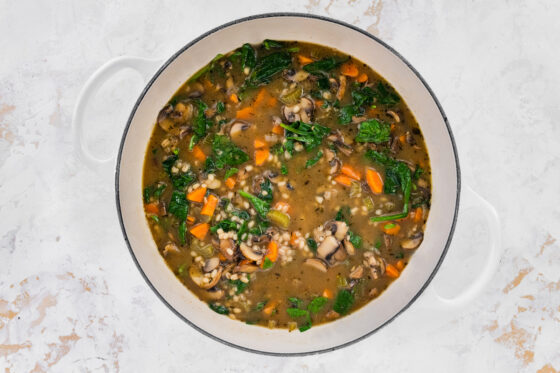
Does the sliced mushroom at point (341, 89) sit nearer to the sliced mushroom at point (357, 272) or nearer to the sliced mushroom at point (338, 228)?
the sliced mushroom at point (338, 228)

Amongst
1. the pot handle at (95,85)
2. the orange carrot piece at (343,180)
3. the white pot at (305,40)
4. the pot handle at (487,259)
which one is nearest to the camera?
the pot handle at (95,85)

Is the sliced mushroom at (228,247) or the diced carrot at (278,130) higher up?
the diced carrot at (278,130)

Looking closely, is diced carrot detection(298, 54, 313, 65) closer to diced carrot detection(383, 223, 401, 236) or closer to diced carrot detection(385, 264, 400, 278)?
diced carrot detection(383, 223, 401, 236)

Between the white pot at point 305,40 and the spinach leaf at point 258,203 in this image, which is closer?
the white pot at point 305,40

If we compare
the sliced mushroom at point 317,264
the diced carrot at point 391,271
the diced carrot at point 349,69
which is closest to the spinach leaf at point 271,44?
the diced carrot at point 349,69

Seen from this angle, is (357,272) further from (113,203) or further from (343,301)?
(113,203)

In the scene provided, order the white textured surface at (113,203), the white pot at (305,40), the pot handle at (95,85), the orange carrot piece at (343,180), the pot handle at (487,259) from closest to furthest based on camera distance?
the pot handle at (95,85)
the white pot at (305,40)
the pot handle at (487,259)
the orange carrot piece at (343,180)
the white textured surface at (113,203)

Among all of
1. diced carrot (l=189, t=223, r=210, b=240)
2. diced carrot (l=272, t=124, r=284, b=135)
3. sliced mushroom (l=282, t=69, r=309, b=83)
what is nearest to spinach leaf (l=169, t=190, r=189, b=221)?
diced carrot (l=189, t=223, r=210, b=240)

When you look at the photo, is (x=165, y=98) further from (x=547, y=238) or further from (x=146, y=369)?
(x=547, y=238)
